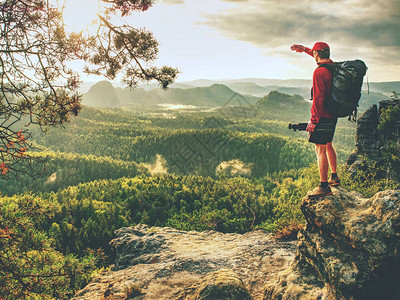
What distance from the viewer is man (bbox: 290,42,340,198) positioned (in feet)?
21.7

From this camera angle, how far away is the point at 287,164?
8906cm

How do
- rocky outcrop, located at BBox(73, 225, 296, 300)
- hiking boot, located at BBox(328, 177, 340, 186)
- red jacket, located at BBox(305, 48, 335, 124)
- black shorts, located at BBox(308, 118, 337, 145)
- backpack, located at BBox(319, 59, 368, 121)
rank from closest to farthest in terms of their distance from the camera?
backpack, located at BBox(319, 59, 368, 121) < red jacket, located at BBox(305, 48, 335, 124) < black shorts, located at BBox(308, 118, 337, 145) < hiking boot, located at BBox(328, 177, 340, 186) < rocky outcrop, located at BBox(73, 225, 296, 300)

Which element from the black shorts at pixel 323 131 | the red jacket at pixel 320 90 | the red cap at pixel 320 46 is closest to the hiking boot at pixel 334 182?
the black shorts at pixel 323 131

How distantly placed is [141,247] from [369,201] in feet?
42.6

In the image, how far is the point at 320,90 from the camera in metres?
6.61

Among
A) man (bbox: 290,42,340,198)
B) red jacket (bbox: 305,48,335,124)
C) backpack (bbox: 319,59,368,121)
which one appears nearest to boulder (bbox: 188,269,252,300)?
man (bbox: 290,42,340,198)

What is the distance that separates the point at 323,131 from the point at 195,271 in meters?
7.58

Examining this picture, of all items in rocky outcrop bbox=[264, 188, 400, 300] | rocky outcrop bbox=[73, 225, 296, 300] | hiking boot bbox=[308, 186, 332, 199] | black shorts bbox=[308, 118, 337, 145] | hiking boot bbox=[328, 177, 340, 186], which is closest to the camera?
rocky outcrop bbox=[264, 188, 400, 300]

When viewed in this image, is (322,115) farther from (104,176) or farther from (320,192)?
(104,176)

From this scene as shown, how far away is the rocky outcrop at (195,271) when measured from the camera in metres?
7.96

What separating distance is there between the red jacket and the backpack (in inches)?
3.7

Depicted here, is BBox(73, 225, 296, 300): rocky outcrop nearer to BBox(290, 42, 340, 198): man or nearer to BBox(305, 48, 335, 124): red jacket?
BBox(290, 42, 340, 198): man

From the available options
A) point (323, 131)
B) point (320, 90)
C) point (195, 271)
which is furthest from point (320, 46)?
point (195, 271)

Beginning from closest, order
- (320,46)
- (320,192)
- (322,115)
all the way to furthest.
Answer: (322,115), (320,46), (320,192)
